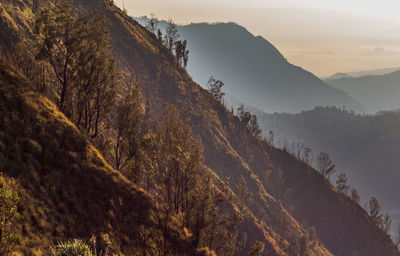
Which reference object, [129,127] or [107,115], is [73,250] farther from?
[107,115]

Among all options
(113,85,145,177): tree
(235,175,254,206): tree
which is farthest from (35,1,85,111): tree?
(235,175,254,206): tree

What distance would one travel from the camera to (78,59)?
35.0 meters

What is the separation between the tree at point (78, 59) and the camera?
1271 inches

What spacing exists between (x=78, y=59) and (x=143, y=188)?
2448 centimetres

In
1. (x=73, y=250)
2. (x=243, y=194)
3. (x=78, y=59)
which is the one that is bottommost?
(x=243, y=194)

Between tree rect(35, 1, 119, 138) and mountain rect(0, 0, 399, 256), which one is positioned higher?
tree rect(35, 1, 119, 138)

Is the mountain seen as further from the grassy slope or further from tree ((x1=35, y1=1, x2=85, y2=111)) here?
tree ((x1=35, y1=1, x2=85, y2=111))

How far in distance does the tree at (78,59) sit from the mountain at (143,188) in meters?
5.98

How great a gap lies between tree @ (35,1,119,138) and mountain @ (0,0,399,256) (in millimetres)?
5985

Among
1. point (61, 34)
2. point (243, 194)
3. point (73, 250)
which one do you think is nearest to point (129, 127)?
point (61, 34)

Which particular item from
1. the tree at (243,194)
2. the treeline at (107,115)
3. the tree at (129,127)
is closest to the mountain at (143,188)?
the tree at (243,194)

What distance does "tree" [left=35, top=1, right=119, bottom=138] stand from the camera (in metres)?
32.3

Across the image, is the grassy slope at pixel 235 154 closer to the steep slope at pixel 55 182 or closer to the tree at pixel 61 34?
the tree at pixel 61 34

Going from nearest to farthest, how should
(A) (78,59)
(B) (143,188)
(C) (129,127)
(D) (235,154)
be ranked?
(A) (78,59)
(C) (129,127)
(B) (143,188)
(D) (235,154)
